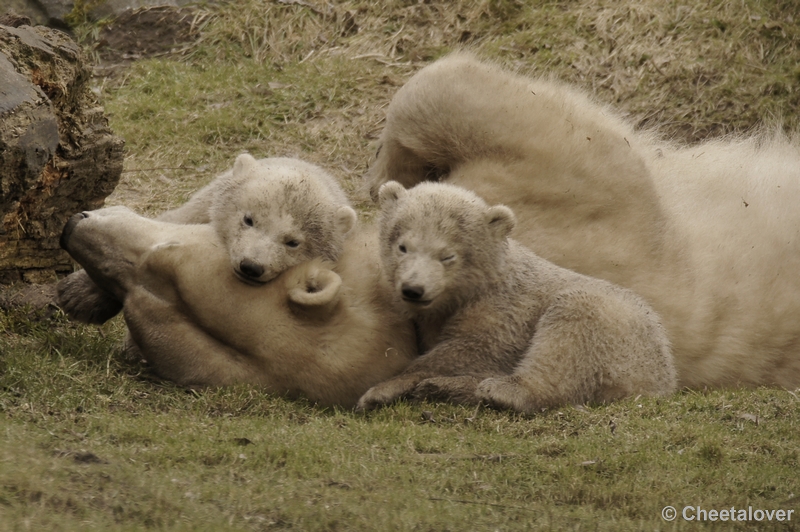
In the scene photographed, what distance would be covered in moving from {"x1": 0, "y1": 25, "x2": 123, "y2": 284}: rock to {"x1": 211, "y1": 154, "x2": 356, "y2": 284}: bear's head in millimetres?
922

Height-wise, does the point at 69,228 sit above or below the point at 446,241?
above

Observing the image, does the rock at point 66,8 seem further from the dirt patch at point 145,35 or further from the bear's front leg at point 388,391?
the bear's front leg at point 388,391

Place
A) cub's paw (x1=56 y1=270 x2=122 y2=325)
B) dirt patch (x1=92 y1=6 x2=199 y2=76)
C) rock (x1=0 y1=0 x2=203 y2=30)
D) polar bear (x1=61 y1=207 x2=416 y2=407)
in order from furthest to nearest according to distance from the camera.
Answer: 1. dirt patch (x1=92 y1=6 x2=199 y2=76)
2. rock (x1=0 y1=0 x2=203 y2=30)
3. cub's paw (x1=56 y1=270 x2=122 y2=325)
4. polar bear (x1=61 y1=207 x2=416 y2=407)

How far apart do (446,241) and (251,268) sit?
3.91ft

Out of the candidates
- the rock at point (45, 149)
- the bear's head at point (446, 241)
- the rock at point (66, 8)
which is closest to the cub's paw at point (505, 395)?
the bear's head at point (446, 241)

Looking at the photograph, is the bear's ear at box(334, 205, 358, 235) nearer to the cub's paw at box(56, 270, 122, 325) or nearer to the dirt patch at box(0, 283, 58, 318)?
the cub's paw at box(56, 270, 122, 325)

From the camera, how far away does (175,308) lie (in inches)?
239

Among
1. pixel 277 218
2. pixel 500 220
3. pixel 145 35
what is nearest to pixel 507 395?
pixel 500 220

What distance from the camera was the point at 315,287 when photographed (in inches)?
247

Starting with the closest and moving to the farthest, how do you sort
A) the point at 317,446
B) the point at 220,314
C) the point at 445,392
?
1. the point at 317,446
2. the point at 220,314
3. the point at 445,392

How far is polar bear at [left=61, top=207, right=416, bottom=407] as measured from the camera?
19.8 feet

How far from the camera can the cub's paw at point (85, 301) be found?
6.40m

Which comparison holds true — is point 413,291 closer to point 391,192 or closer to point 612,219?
point 391,192

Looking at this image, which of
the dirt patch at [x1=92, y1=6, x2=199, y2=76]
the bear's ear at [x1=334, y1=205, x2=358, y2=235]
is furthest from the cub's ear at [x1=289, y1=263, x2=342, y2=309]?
the dirt patch at [x1=92, y1=6, x2=199, y2=76]
